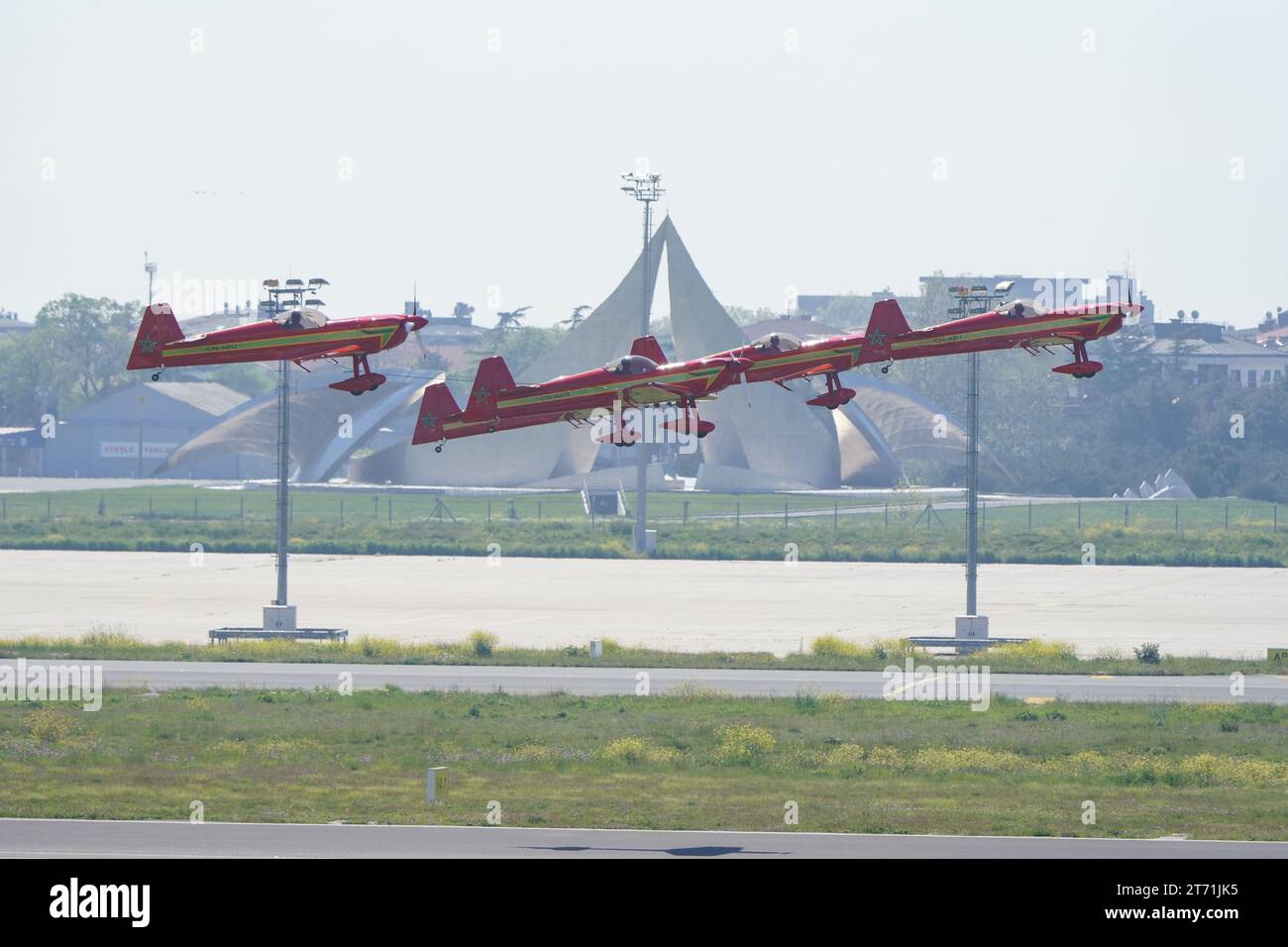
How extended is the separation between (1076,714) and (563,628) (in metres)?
28.3

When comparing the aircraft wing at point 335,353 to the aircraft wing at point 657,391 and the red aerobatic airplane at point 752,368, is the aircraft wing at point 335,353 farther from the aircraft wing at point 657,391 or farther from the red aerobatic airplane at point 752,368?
the aircraft wing at point 657,391

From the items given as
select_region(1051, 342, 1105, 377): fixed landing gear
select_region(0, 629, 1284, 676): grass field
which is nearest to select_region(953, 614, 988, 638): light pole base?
select_region(0, 629, 1284, 676): grass field

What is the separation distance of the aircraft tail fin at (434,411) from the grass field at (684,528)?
288ft

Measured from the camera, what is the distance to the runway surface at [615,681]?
56.5 meters

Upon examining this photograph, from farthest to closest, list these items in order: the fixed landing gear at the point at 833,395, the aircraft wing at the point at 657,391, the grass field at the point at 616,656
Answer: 1. the grass field at the point at 616,656
2. the aircraft wing at the point at 657,391
3. the fixed landing gear at the point at 833,395

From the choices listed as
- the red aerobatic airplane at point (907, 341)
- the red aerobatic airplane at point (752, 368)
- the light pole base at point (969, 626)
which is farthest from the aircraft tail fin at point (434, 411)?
the light pole base at point (969, 626)

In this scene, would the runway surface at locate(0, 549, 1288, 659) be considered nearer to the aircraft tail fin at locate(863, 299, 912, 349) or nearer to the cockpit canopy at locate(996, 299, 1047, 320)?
the cockpit canopy at locate(996, 299, 1047, 320)

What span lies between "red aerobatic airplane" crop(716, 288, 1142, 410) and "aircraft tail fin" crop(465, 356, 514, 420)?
2.72m

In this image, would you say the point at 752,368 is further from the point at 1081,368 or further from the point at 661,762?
the point at 661,762

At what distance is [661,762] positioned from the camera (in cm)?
4391

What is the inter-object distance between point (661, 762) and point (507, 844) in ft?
35.7
